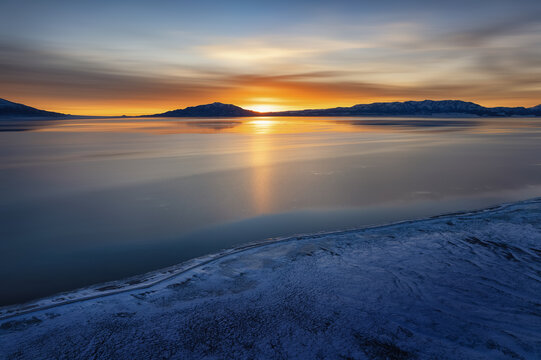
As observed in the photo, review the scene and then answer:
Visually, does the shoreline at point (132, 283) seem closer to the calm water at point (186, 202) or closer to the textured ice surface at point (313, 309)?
the textured ice surface at point (313, 309)

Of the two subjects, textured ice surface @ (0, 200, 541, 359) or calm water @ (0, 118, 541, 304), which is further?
calm water @ (0, 118, 541, 304)

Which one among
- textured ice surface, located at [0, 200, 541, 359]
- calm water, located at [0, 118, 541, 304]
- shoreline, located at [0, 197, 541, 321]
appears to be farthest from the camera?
calm water, located at [0, 118, 541, 304]

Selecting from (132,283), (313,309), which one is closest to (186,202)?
(132,283)

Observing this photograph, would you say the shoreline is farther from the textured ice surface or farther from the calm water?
the calm water

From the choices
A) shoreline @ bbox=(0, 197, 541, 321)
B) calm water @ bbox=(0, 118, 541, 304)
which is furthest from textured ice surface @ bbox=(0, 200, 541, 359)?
calm water @ bbox=(0, 118, 541, 304)

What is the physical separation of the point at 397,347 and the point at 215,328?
2.03 meters

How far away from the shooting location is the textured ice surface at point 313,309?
3.30 m

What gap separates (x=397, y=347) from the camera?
10.7ft

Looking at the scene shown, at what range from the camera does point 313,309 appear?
3.96 m

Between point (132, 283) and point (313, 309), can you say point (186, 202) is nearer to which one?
point (132, 283)

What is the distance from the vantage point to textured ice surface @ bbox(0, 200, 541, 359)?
3299 millimetres

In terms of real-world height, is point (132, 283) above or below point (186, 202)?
below

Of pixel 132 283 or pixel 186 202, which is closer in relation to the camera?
pixel 132 283

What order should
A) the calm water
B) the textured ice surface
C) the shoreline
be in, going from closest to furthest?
1. the textured ice surface
2. the shoreline
3. the calm water
